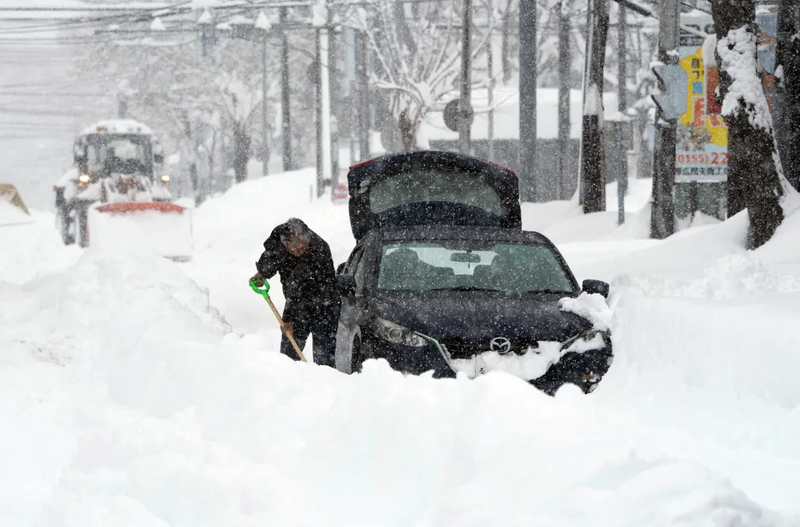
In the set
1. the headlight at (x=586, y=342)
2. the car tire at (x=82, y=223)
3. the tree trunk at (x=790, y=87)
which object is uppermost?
the tree trunk at (x=790, y=87)

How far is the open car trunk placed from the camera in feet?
32.6

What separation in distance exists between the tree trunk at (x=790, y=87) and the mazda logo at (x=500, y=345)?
797 centimetres

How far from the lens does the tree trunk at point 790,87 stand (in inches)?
535

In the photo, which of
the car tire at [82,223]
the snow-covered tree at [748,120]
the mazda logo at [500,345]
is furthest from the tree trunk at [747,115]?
the car tire at [82,223]

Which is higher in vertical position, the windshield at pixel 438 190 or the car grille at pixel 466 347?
the windshield at pixel 438 190

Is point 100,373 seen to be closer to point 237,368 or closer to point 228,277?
point 237,368

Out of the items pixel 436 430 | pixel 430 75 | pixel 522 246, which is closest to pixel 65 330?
pixel 522 246

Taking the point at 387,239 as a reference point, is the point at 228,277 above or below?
below

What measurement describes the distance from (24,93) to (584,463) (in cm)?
9210

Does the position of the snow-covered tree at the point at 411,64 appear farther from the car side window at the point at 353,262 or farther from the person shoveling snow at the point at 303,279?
the person shoveling snow at the point at 303,279

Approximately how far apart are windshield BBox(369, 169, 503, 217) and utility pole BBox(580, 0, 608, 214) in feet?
41.7

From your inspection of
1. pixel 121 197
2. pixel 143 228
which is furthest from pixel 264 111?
pixel 143 228

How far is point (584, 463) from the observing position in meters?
3.48

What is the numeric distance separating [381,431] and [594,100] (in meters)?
19.5
